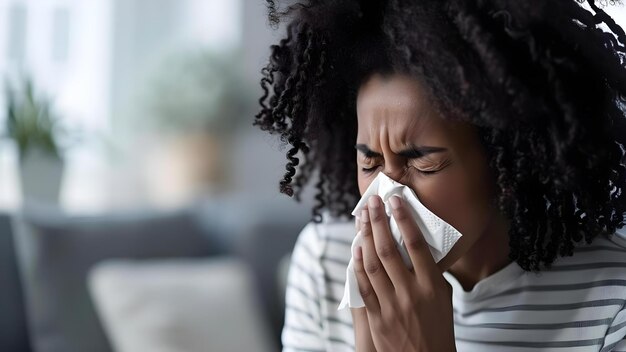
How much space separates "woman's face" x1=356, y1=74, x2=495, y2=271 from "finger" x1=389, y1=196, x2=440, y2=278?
0.11 feet

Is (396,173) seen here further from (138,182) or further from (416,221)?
(138,182)

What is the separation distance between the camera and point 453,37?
3.34 feet

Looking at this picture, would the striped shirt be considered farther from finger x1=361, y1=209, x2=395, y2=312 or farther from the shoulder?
finger x1=361, y1=209, x2=395, y2=312

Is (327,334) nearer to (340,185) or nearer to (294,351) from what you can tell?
(294,351)

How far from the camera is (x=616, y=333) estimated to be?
3.99ft

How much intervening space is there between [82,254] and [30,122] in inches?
29.4

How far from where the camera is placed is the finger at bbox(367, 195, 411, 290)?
114cm

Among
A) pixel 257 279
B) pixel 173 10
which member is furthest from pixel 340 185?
pixel 173 10

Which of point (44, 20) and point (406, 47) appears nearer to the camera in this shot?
point (406, 47)

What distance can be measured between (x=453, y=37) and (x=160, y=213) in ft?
5.56

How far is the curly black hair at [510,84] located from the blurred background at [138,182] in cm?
11

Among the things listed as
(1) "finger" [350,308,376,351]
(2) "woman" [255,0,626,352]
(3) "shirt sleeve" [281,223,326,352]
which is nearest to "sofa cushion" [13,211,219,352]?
(3) "shirt sleeve" [281,223,326,352]

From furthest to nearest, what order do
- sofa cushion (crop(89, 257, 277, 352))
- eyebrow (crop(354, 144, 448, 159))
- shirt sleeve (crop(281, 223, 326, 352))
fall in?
1. sofa cushion (crop(89, 257, 277, 352))
2. shirt sleeve (crop(281, 223, 326, 352))
3. eyebrow (crop(354, 144, 448, 159))

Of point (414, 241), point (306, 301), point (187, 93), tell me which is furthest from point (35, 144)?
point (414, 241)
